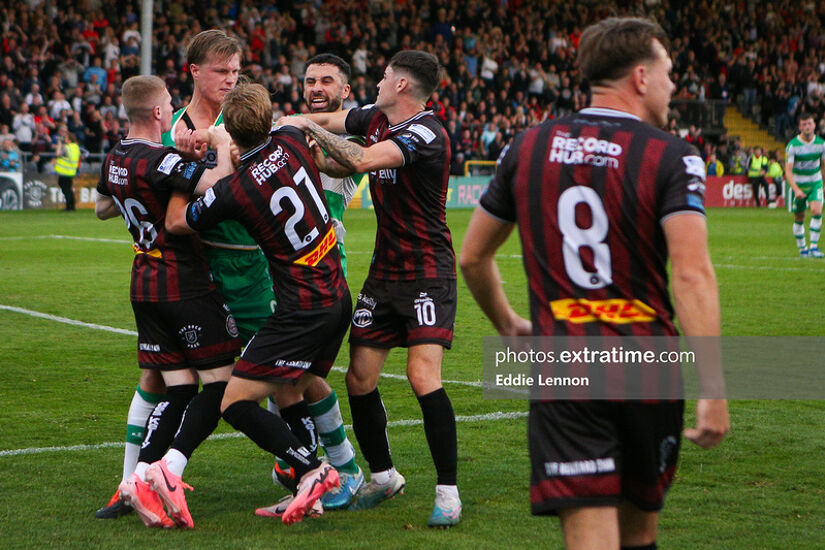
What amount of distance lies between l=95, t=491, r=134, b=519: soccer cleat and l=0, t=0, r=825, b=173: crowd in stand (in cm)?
2164

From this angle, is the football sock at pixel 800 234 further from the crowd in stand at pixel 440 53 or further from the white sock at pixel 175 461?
the white sock at pixel 175 461

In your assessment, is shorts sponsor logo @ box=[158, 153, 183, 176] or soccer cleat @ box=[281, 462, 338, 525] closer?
soccer cleat @ box=[281, 462, 338, 525]

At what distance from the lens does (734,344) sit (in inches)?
375

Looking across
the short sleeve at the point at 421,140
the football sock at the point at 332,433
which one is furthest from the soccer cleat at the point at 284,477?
the short sleeve at the point at 421,140

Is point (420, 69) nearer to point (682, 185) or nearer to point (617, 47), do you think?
point (617, 47)

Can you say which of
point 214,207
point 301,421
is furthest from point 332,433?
point 214,207

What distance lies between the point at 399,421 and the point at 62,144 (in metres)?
20.3

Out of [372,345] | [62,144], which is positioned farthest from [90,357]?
[62,144]

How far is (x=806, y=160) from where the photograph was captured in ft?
60.8

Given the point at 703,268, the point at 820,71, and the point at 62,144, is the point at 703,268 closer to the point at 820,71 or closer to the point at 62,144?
the point at 62,144

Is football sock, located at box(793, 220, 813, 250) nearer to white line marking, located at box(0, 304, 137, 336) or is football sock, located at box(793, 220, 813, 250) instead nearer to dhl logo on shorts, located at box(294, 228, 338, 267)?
white line marking, located at box(0, 304, 137, 336)

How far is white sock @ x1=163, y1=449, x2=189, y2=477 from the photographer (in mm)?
4691

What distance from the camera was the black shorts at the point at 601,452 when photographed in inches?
115

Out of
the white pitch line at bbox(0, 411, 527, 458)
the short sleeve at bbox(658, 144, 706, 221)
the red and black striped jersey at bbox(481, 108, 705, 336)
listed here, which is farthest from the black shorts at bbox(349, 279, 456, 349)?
the short sleeve at bbox(658, 144, 706, 221)
